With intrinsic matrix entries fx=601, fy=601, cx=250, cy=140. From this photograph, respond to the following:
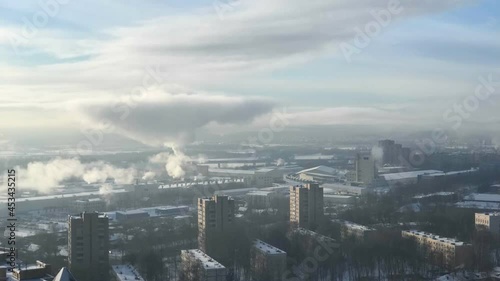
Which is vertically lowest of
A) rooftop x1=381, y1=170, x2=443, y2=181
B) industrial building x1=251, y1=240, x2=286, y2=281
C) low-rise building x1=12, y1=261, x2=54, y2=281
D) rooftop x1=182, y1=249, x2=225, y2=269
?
industrial building x1=251, y1=240, x2=286, y2=281

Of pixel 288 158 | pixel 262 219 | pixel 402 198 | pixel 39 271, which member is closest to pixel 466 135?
pixel 288 158

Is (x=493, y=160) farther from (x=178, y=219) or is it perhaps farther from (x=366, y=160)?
(x=178, y=219)

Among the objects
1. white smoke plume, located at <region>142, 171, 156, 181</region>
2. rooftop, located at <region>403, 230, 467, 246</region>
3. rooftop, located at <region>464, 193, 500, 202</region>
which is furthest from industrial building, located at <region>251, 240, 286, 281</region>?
white smoke plume, located at <region>142, 171, 156, 181</region>

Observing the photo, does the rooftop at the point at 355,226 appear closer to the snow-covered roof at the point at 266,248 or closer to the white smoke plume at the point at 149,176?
the snow-covered roof at the point at 266,248

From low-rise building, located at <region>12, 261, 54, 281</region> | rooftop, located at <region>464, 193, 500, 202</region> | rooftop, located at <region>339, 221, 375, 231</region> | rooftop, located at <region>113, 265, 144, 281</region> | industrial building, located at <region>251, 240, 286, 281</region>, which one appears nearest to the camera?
low-rise building, located at <region>12, 261, 54, 281</region>

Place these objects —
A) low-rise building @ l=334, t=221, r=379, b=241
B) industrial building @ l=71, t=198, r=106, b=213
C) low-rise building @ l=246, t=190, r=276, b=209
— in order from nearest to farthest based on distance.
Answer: low-rise building @ l=334, t=221, r=379, b=241, industrial building @ l=71, t=198, r=106, b=213, low-rise building @ l=246, t=190, r=276, b=209

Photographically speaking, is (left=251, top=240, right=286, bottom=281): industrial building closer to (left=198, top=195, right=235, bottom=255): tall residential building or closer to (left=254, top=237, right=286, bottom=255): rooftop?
(left=254, top=237, right=286, bottom=255): rooftop

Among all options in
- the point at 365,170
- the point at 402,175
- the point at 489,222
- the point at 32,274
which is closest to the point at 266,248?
the point at 32,274

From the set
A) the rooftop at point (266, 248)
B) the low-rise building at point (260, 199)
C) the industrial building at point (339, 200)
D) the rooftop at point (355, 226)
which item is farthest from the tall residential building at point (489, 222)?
the low-rise building at point (260, 199)
